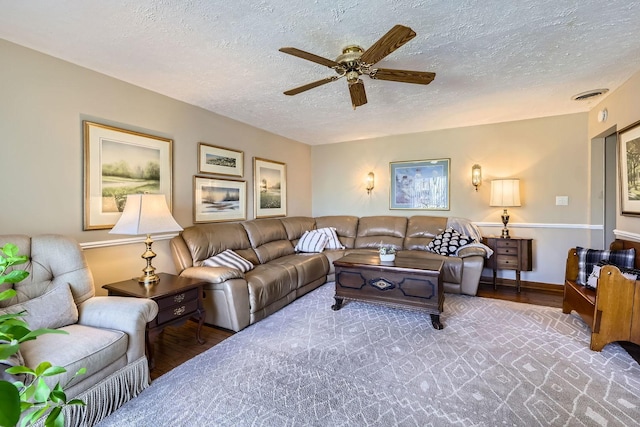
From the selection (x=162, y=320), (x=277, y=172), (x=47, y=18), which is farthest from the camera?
(x=277, y=172)

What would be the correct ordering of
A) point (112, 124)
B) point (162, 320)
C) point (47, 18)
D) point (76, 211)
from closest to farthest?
point (47, 18) → point (162, 320) → point (76, 211) → point (112, 124)

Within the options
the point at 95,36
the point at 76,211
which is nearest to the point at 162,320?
the point at 76,211

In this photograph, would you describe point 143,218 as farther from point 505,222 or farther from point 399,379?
point 505,222

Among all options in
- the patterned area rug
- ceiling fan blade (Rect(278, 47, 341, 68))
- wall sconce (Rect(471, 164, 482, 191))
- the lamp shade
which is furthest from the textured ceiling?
the patterned area rug

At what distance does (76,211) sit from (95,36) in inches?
54.5

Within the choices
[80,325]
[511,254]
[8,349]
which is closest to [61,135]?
[80,325]

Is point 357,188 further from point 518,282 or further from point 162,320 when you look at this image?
point 162,320

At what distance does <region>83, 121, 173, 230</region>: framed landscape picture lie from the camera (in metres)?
2.55

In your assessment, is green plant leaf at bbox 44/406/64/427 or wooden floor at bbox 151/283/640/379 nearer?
green plant leaf at bbox 44/406/64/427

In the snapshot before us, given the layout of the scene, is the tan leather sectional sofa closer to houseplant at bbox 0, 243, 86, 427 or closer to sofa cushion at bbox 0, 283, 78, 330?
sofa cushion at bbox 0, 283, 78, 330

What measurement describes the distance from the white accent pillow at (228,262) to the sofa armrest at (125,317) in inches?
43.3

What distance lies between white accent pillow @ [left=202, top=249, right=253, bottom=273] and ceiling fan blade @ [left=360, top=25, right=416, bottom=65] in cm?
226

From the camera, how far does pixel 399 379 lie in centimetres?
200

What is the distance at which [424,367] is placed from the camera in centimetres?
213
